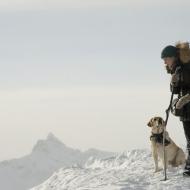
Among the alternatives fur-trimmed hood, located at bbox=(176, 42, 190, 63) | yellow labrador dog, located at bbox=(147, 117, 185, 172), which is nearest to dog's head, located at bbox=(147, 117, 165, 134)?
yellow labrador dog, located at bbox=(147, 117, 185, 172)

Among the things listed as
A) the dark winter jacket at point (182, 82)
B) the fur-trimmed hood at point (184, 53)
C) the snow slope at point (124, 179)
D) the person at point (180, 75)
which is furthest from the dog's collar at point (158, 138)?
the fur-trimmed hood at point (184, 53)

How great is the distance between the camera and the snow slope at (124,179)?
14242 mm

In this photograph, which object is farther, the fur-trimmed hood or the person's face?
the person's face

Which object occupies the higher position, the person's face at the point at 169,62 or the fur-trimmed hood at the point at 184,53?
the fur-trimmed hood at the point at 184,53

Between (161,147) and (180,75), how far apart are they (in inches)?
95.5

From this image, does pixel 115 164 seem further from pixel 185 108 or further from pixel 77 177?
pixel 185 108

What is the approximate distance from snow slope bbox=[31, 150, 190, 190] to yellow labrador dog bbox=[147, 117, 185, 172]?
0.72 ft

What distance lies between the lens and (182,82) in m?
13.8

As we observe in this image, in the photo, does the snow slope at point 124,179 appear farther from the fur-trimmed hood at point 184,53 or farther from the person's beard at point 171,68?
the fur-trimmed hood at point 184,53

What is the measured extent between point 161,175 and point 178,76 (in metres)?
2.68

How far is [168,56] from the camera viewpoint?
45.0 ft

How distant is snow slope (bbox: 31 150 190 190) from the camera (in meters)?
14.2

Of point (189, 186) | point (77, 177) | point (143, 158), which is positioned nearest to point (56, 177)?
point (77, 177)

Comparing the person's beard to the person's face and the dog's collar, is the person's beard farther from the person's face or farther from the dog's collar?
the dog's collar
